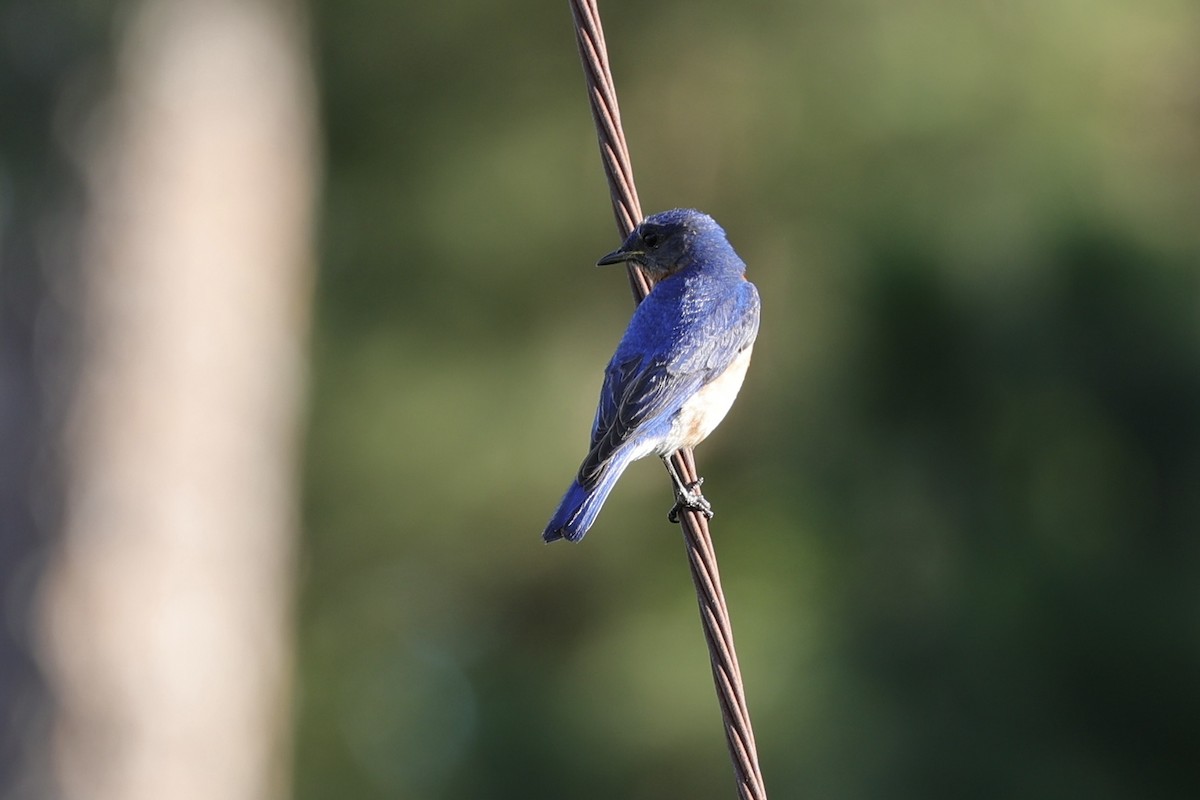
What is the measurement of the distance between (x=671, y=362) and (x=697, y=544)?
1359 mm

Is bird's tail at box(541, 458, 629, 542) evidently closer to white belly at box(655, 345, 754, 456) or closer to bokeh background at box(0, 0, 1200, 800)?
white belly at box(655, 345, 754, 456)

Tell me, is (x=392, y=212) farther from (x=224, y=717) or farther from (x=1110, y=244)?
(x=1110, y=244)

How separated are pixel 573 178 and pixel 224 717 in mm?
4001

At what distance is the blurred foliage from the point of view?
397 inches

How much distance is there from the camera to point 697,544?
158 inches

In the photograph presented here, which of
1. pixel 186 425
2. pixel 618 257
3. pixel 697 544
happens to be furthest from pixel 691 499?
pixel 186 425

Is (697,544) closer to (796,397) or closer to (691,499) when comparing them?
(691,499)

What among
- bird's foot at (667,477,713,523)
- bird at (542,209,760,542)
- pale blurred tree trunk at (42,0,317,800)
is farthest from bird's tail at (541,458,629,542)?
pale blurred tree trunk at (42,0,317,800)

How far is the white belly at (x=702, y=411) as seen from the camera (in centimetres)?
531

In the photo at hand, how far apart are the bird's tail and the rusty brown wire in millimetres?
535

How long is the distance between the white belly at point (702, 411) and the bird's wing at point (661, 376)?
3 cm

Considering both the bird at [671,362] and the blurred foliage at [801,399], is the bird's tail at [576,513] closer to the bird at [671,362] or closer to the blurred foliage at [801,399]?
the bird at [671,362]

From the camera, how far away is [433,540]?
10859mm

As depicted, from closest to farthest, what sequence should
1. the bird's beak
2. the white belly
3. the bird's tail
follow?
the bird's tail, the white belly, the bird's beak
